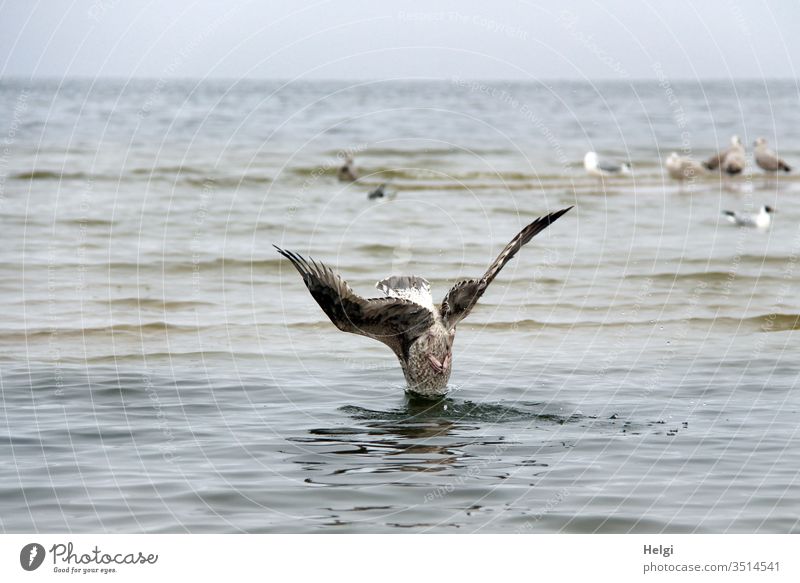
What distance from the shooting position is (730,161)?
114 ft

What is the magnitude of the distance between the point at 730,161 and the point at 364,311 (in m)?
26.5

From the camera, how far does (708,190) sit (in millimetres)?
32812

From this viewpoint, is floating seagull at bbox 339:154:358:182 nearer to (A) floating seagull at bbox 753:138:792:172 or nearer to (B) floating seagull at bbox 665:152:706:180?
(B) floating seagull at bbox 665:152:706:180

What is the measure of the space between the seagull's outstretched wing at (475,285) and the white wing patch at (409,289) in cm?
18

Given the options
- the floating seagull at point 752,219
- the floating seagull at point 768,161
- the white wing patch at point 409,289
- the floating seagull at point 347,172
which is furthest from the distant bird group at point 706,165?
the white wing patch at point 409,289

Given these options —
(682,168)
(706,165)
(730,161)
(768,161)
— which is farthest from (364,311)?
(706,165)

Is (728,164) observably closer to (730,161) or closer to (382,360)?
(730,161)

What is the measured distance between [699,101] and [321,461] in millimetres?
77654

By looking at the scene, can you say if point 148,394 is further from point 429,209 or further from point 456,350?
point 429,209

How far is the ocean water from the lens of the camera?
8.37m

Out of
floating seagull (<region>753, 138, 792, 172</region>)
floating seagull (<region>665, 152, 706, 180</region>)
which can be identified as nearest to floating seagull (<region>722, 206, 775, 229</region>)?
floating seagull (<region>665, 152, 706, 180</region>)

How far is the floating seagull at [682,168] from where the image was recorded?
33531mm
